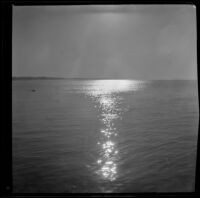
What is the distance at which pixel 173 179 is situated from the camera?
2518 millimetres

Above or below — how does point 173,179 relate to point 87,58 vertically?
below

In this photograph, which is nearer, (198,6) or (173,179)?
(198,6)

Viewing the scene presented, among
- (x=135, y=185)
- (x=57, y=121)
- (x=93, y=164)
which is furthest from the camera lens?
(x=57, y=121)

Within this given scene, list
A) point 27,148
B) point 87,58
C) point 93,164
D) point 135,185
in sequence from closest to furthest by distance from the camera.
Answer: point 135,185 → point 93,164 → point 27,148 → point 87,58

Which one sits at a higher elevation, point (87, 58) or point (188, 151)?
point (87, 58)

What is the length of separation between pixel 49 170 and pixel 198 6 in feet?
8.43

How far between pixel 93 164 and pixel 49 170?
2.15ft

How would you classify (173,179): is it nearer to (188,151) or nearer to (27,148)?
(188,151)

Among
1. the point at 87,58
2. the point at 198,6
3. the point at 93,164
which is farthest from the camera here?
the point at 87,58
